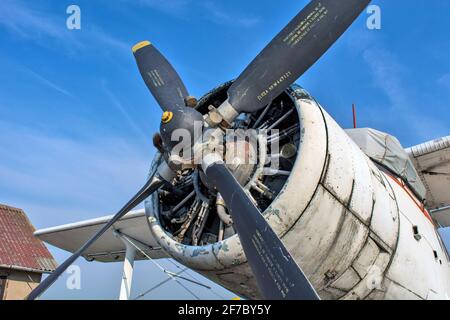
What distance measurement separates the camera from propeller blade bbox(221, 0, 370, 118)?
4.53 m

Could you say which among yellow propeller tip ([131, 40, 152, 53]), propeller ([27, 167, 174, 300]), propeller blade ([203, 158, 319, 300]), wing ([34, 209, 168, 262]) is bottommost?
propeller blade ([203, 158, 319, 300])

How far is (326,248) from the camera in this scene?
4.57 m

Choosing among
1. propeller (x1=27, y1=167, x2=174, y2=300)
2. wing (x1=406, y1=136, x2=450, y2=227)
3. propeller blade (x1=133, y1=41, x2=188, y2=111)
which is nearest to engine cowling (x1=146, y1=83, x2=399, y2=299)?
propeller (x1=27, y1=167, x2=174, y2=300)

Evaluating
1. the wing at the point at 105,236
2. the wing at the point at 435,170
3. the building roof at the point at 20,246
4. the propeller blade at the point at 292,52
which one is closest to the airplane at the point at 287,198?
the propeller blade at the point at 292,52

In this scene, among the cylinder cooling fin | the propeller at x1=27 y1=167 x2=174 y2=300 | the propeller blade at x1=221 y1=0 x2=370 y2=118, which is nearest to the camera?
the propeller blade at x1=221 y1=0 x2=370 y2=118

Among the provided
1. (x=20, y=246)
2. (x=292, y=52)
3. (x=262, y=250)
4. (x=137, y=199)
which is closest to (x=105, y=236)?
(x=137, y=199)

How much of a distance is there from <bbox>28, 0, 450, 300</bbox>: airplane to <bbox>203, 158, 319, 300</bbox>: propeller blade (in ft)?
0.04

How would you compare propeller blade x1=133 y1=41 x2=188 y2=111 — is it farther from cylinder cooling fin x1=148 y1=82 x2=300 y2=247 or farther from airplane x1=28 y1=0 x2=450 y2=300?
cylinder cooling fin x1=148 y1=82 x2=300 y2=247

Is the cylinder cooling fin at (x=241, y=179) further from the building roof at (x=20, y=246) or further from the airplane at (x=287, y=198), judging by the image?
the building roof at (x=20, y=246)

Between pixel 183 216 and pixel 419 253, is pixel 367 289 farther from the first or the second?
pixel 183 216
